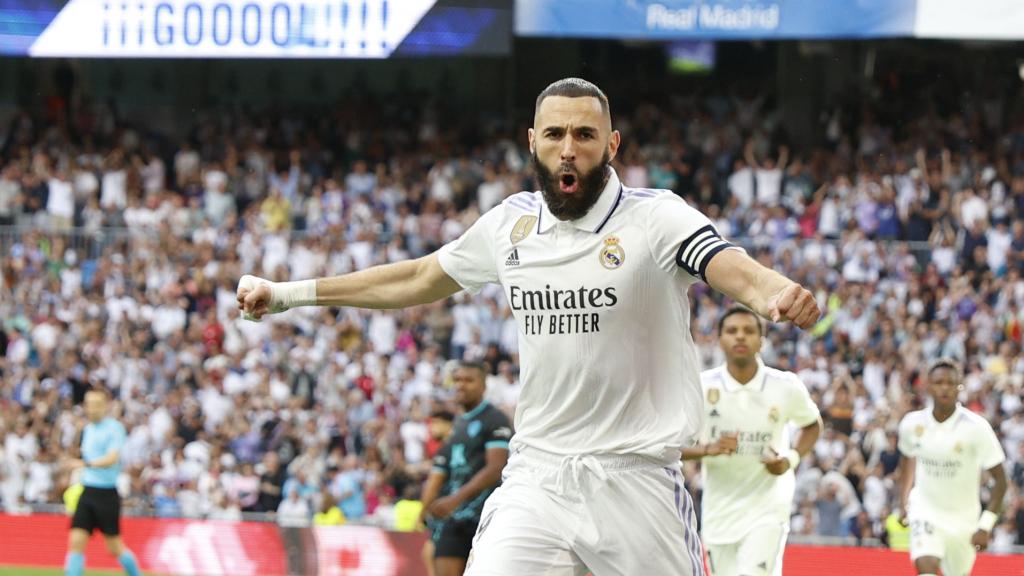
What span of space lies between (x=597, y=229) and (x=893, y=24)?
16498mm

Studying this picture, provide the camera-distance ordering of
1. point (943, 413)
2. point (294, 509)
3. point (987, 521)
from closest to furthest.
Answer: point (987, 521)
point (943, 413)
point (294, 509)

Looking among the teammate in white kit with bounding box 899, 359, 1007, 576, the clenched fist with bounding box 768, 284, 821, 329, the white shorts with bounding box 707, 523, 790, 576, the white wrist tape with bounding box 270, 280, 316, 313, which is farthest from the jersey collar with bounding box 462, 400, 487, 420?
the clenched fist with bounding box 768, 284, 821, 329

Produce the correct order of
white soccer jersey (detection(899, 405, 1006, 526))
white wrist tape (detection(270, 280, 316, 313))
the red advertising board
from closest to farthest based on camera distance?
white wrist tape (detection(270, 280, 316, 313)) < white soccer jersey (detection(899, 405, 1006, 526)) < the red advertising board

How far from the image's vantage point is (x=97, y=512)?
1418cm

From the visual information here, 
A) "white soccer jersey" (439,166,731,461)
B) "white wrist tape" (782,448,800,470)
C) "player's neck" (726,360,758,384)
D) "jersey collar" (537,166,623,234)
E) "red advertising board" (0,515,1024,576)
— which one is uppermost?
"jersey collar" (537,166,623,234)

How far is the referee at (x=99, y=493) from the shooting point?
1416 centimetres

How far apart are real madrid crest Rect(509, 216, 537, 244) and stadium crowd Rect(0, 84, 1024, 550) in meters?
11.7

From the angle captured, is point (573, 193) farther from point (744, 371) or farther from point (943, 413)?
point (943, 413)

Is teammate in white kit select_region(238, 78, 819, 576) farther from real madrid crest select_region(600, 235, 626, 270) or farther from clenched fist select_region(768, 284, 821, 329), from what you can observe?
clenched fist select_region(768, 284, 821, 329)

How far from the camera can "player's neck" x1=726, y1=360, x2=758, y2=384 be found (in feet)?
33.6

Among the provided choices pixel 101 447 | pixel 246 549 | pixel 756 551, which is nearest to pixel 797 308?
pixel 756 551

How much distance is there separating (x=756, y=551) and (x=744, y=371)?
1.14m

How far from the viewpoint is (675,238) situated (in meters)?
5.25

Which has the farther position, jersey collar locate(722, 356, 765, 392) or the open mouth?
jersey collar locate(722, 356, 765, 392)
